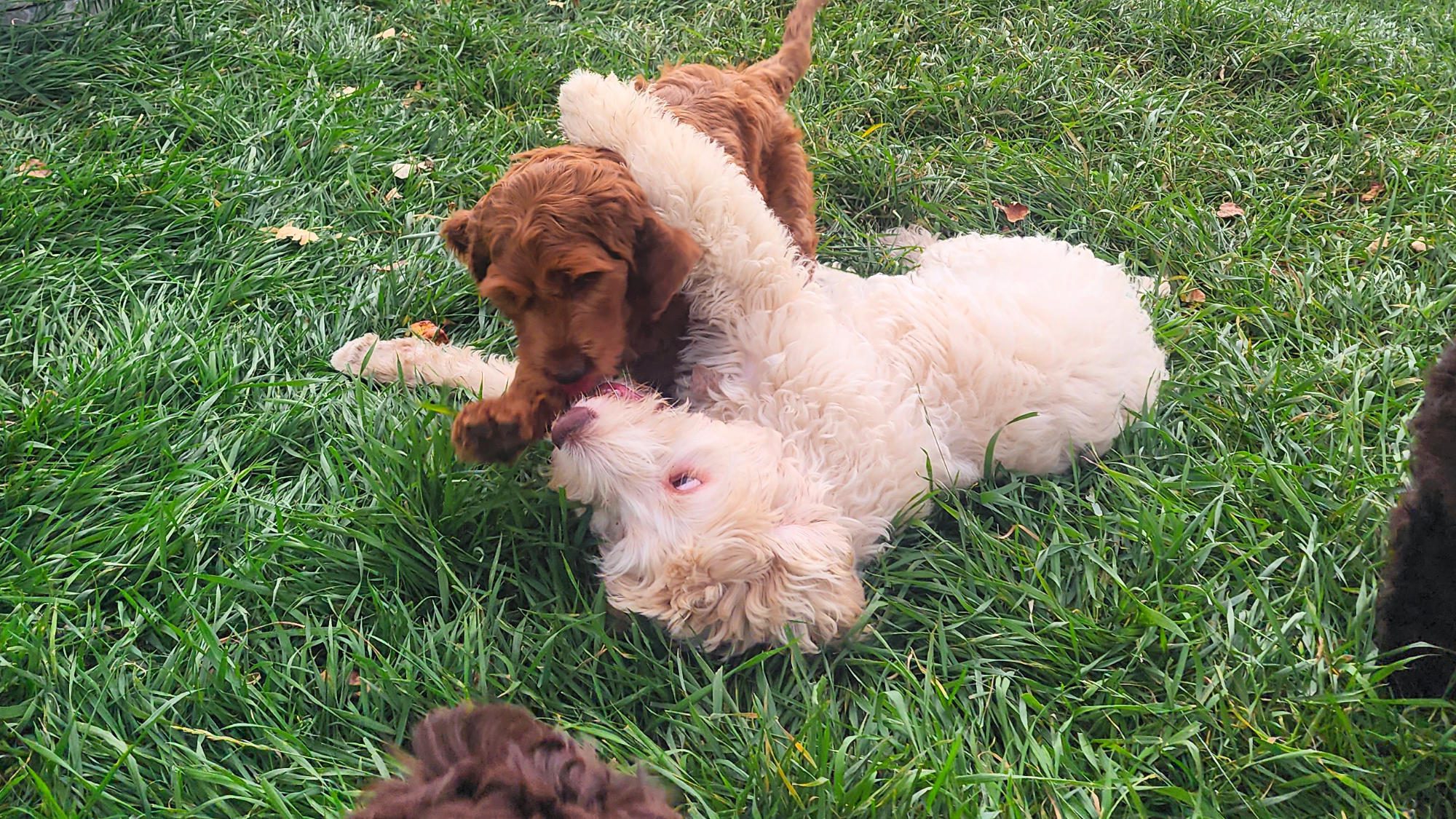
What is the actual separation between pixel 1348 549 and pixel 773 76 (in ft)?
8.34

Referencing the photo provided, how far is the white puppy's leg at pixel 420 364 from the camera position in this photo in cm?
316

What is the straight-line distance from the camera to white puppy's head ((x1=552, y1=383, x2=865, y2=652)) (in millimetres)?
2365

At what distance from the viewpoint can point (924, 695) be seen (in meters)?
2.36

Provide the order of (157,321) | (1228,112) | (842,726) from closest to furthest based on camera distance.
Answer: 1. (842,726)
2. (157,321)
3. (1228,112)

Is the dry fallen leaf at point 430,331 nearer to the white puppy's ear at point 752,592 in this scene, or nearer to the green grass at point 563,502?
the green grass at point 563,502

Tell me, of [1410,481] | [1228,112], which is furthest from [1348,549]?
[1228,112]

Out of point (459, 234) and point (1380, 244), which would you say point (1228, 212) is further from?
point (459, 234)

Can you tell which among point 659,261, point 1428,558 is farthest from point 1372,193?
point 659,261

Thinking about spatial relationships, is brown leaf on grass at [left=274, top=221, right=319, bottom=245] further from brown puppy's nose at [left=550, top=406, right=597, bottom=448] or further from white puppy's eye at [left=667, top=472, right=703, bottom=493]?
white puppy's eye at [left=667, top=472, right=703, bottom=493]

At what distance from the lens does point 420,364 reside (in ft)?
10.5

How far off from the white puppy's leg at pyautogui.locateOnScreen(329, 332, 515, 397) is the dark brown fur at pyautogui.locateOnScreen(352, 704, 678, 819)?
176cm

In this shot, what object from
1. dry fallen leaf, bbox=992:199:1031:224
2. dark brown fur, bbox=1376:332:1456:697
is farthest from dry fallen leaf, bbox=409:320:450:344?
dark brown fur, bbox=1376:332:1456:697

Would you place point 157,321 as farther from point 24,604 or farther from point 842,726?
point 842,726

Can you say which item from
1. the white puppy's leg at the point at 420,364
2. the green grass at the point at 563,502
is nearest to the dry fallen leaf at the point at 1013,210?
the green grass at the point at 563,502
